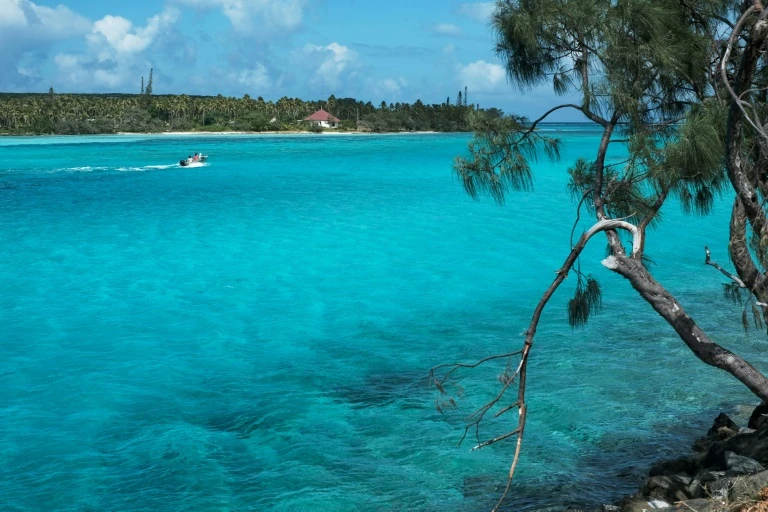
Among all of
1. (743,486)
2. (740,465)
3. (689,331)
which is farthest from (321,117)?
(743,486)

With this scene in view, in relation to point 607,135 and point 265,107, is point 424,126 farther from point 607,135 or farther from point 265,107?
point 607,135

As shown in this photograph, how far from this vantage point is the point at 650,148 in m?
7.19

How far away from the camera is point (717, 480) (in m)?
6.66

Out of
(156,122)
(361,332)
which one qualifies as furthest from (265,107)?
(361,332)

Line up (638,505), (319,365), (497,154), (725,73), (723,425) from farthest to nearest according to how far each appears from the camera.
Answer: (319,365)
(723,425)
(497,154)
(638,505)
(725,73)

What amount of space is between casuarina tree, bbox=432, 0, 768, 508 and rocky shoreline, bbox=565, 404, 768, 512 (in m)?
0.76

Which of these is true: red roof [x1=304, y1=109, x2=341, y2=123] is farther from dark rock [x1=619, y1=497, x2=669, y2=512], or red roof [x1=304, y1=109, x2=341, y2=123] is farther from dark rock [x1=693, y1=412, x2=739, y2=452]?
dark rock [x1=619, y1=497, x2=669, y2=512]

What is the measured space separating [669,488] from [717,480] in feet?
1.65

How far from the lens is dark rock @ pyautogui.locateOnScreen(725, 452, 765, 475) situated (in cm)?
679

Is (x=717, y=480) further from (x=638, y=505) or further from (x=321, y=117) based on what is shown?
(x=321, y=117)

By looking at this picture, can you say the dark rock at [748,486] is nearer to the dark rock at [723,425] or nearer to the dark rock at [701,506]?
the dark rock at [701,506]

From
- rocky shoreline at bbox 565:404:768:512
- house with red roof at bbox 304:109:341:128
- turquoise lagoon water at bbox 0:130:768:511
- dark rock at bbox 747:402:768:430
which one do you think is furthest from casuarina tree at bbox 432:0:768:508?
house with red roof at bbox 304:109:341:128

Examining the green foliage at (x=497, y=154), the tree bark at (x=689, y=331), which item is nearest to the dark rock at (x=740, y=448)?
the tree bark at (x=689, y=331)

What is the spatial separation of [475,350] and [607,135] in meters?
7.91
